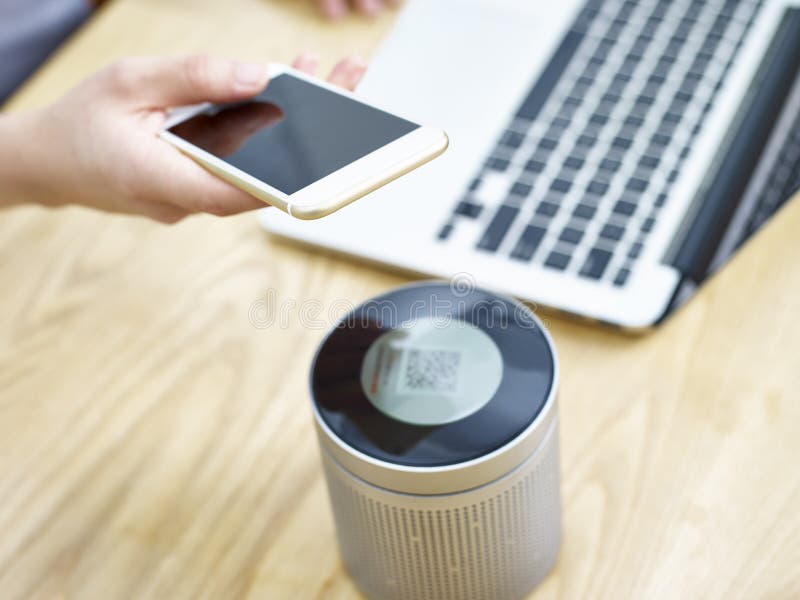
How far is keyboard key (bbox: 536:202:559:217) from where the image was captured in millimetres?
623

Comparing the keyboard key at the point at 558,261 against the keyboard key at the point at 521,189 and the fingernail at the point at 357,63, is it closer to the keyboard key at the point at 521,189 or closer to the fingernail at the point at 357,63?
the keyboard key at the point at 521,189

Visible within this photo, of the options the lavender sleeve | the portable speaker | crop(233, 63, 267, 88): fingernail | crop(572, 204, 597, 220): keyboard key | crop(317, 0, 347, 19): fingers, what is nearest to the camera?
the portable speaker

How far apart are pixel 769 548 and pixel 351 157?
283mm

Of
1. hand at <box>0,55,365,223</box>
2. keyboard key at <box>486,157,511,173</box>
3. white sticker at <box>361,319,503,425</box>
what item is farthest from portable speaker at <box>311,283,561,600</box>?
keyboard key at <box>486,157,511,173</box>

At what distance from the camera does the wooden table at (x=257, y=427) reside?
19.5 inches

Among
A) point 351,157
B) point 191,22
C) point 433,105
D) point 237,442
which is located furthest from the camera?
point 191,22

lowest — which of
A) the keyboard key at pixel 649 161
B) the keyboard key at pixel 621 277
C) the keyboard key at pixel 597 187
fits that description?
the keyboard key at pixel 621 277

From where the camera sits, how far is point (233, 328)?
630 mm

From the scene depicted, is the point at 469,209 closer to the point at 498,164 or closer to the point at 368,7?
the point at 498,164

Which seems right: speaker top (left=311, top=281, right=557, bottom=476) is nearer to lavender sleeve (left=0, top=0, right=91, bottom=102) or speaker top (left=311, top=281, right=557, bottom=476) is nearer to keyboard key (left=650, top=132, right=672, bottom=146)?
keyboard key (left=650, top=132, right=672, bottom=146)

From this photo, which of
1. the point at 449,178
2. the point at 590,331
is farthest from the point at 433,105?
the point at 590,331

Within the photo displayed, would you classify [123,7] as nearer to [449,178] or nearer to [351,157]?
[449,178]

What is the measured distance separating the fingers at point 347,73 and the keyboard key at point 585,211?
0.59ft

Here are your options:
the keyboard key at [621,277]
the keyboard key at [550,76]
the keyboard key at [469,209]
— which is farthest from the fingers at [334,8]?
the keyboard key at [621,277]
